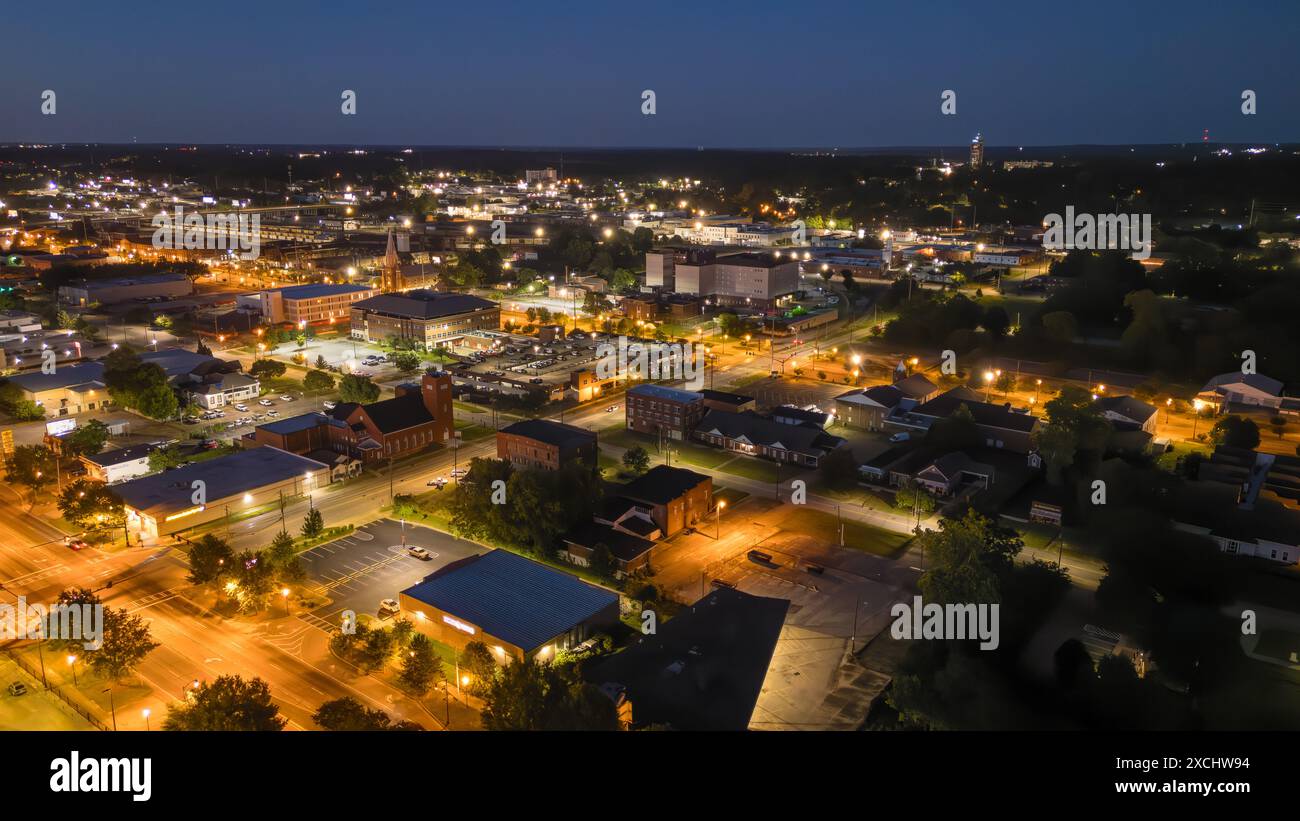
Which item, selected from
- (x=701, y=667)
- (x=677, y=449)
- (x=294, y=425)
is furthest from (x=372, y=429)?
(x=701, y=667)

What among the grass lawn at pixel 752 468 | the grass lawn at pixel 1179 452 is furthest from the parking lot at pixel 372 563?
the grass lawn at pixel 1179 452

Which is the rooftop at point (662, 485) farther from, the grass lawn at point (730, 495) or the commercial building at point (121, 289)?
the commercial building at point (121, 289)

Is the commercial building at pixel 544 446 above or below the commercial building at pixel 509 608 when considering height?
above

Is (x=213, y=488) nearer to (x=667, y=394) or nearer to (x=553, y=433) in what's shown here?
(x=553, y=433)

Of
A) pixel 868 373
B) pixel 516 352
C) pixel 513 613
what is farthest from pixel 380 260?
pixel 513 613

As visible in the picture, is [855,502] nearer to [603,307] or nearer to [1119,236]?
[603,307]

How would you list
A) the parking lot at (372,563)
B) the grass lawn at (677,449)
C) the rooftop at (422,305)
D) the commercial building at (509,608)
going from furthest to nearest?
the rooftop at (422,305), the grass lawn at (677,449), the parking lot at (372,563), the commercial building at (509,608)

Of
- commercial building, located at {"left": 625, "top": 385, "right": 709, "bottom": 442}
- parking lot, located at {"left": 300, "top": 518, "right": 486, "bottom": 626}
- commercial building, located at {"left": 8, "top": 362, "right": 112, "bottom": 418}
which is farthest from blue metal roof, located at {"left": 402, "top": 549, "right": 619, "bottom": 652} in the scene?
commercial building, located at {"left": 8, "top": 362, "right": 112, "bottom": 418}
